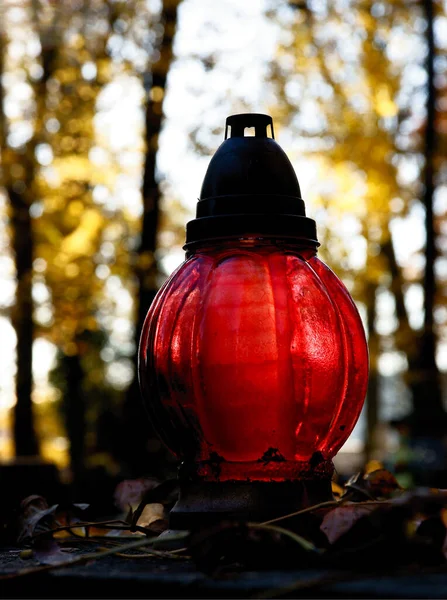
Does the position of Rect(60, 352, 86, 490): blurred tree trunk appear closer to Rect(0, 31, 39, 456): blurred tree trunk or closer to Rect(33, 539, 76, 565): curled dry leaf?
Rect(0, 31, 39, 456): blurred tree trunk

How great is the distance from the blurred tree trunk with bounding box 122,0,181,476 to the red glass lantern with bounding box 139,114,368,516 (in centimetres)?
748

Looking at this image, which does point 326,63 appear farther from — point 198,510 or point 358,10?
point 198,510

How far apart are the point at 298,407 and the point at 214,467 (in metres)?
0.19

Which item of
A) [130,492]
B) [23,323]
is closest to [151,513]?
[130,492]

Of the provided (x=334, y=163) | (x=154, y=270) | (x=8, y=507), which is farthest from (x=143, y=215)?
(x=8, y=507)

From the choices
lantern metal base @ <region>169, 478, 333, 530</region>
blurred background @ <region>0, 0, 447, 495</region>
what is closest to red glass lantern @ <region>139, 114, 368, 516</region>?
lantern metal base @ <region>169, 478, 333, 530</region>

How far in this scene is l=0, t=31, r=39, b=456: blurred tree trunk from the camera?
10.8 meters

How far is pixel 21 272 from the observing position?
12.5 metres

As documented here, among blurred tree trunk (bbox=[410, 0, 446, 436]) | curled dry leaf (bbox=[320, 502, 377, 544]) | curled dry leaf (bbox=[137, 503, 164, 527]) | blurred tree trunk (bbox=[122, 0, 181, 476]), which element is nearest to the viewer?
curled dry leaf (bbox=[320, 502, 377, 544])

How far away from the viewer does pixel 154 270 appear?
10.2 meters

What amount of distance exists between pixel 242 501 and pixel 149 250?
8.50m

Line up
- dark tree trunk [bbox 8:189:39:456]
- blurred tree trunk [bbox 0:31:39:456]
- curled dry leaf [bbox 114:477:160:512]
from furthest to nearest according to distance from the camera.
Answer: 1. dark tree trunk [bbox 8:189:39:456]
2. blurred tree trunk [bbox 0:31:39:456]
3. curled dry leaf [bbox 114:477:160:512]

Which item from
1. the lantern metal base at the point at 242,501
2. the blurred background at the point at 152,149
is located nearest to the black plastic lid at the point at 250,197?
the lantern metal base at the point at 242,501

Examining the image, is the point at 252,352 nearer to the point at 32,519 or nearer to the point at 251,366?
the point at 251,366
